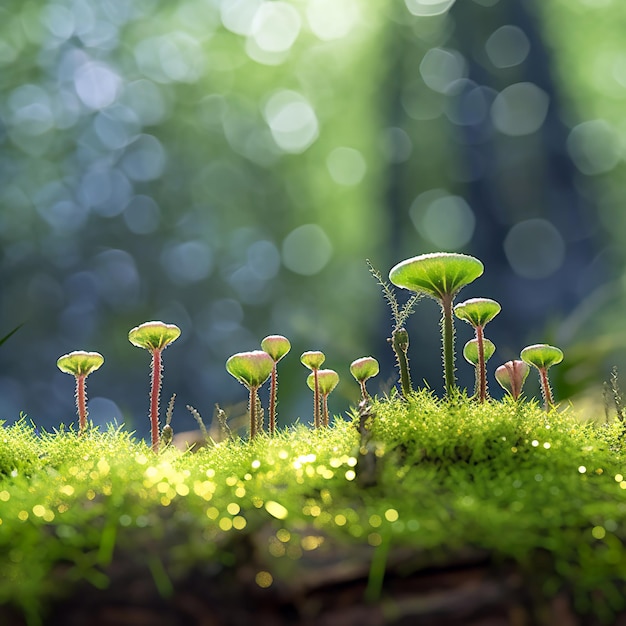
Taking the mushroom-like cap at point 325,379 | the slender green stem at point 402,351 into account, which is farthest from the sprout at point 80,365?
the slender green stem at point 402,351

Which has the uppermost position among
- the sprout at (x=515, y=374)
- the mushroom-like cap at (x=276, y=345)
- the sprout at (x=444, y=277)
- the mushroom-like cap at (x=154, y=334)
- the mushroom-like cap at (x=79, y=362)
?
the sprout at (x=444, y=277)

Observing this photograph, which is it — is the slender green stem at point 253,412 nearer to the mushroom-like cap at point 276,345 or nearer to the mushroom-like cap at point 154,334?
the mushroom-like cap at point 276,345

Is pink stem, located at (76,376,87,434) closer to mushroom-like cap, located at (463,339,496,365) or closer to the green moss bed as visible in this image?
the green moss bed

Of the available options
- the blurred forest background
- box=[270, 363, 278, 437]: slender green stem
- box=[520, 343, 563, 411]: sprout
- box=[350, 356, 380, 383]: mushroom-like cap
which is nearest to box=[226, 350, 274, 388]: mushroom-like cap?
box=[270, 363, 278, 437]: slender green stem

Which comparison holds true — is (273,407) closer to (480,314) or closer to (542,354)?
(480,314)

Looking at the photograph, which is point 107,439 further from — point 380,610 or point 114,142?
point 114,142

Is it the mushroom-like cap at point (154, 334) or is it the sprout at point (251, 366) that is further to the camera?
the mushroom-like cap at point (154, 334)

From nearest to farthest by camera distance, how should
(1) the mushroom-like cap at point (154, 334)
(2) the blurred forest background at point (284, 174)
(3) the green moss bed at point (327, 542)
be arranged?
(3) the green moss bed at point (327, 542) < (1) the mushroom-like cap at point (154, 334) < (2) the blurred forest background at point (284, 174)
